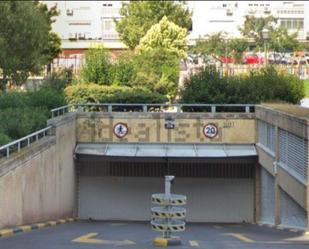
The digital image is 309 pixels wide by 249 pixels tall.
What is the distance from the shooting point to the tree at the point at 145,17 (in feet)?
239

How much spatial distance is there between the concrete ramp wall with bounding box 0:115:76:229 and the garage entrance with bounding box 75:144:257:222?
7.52ft

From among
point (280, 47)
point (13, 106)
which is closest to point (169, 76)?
point (13, 106)

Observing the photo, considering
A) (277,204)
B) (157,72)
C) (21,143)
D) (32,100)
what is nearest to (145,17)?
(157,72)

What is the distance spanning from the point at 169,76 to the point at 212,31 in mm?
49521

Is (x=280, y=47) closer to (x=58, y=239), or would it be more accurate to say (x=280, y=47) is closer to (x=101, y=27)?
(x=101, y=27)

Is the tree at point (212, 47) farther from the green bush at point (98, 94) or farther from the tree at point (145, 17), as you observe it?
the green bush at point (98, 94)

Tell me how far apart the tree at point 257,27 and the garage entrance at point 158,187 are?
176 ft

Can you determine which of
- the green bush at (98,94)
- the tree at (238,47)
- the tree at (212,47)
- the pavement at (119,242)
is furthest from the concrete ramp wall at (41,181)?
the tree at (212,47)

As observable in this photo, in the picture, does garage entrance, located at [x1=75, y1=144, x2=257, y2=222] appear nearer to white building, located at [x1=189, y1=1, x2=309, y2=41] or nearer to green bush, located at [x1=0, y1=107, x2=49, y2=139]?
green bush, located at [x1=0, y1=107, x2=49, y2=139]

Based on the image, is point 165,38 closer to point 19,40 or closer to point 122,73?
point 122,73

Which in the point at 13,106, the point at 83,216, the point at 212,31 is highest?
the point at 212,31

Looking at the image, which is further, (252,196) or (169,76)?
(169,76)

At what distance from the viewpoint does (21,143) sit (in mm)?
26078

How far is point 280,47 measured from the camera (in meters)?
86.8
